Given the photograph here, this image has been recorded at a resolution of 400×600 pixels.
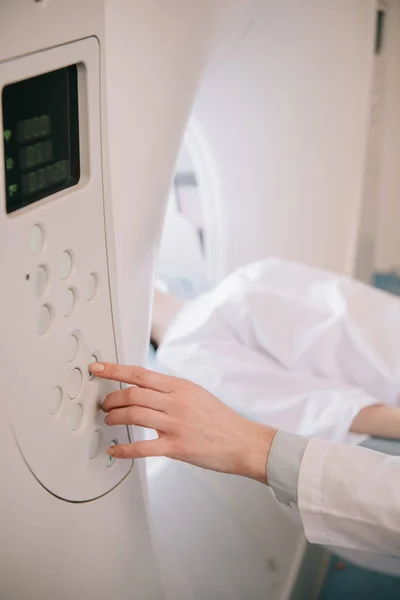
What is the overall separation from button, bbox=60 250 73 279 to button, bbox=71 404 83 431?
123 mm

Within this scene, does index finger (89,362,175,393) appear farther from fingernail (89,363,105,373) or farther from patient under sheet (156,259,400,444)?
patient under sheet (156,259,400,444)

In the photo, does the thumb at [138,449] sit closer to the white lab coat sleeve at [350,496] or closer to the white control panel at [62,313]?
the white control panel at [62,313]

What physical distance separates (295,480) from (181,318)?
0.45 meters

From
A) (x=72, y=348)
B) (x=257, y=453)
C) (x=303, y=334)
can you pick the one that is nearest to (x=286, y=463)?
(x=257, y=453)

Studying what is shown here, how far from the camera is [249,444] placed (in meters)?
0.61

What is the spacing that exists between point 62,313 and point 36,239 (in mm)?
73

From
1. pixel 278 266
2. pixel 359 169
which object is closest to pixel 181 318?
pixel 278 266

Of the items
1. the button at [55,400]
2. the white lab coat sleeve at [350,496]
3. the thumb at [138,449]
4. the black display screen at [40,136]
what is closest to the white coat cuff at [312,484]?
the white lab coat sleeve at [350,496]

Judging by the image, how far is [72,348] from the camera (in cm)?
49

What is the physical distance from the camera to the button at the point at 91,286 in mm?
501

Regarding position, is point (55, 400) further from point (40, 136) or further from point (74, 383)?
point (40, 136)

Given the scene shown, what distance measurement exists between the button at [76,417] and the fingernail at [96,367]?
0.03 metres

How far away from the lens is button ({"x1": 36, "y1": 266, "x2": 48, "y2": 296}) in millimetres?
437

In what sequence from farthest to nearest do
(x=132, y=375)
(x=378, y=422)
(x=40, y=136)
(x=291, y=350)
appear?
(x=291, y=350)
(x=378, y=422)
(x=132, y=375)
(x=40, y=136)
